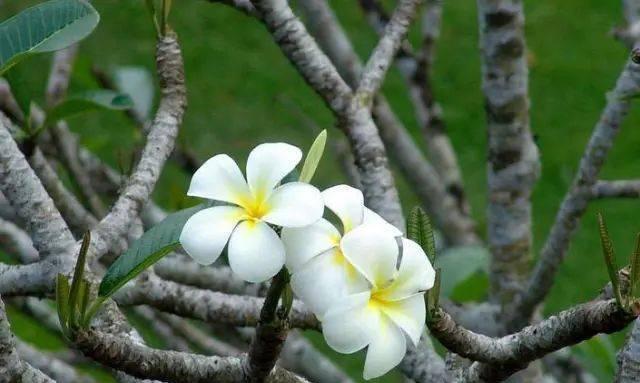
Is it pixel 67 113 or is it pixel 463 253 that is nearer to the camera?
pixel 67 113

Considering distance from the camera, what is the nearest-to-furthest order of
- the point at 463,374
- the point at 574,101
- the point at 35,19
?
the point at 463,374, the point at 35,19, the point at 574,101

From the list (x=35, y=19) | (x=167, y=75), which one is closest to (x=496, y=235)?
(x=167, y=75)

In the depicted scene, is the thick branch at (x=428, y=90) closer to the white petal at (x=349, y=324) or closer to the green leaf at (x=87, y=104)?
the green leaf at (x=87, y=104)

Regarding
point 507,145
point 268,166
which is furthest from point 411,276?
point 507,145

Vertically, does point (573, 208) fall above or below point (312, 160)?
below

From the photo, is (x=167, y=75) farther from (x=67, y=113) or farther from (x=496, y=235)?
(x=496, y=235)

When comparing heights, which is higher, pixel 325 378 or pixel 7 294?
pixel 7 294

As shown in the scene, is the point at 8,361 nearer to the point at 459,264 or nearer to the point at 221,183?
the point at 221,183

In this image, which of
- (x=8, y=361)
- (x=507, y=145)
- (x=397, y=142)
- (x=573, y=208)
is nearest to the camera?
(x=8, y=361)
